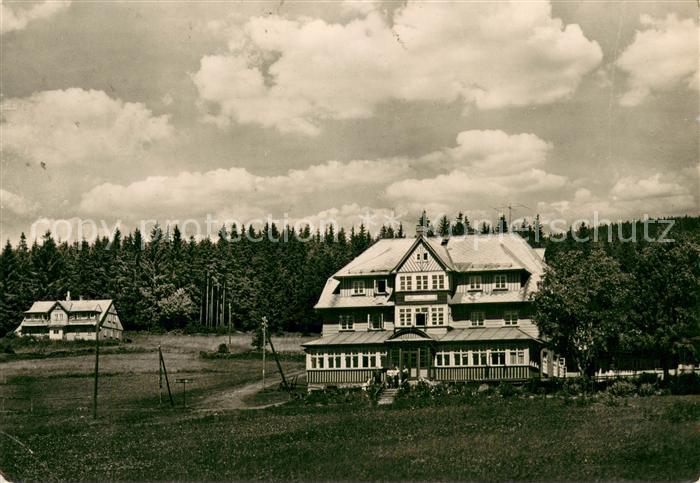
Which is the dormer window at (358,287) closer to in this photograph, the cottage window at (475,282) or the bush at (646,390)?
the cottage window at (475,282)

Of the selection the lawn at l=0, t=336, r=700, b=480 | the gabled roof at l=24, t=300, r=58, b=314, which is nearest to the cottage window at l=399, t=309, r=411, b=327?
the lawn at l=0, t=336, r=700, b=480

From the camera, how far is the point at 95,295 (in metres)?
137

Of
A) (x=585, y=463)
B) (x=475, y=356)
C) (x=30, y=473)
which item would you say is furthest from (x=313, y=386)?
(x=585, y=463)

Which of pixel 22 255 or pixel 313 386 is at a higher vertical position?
pixel 22 255

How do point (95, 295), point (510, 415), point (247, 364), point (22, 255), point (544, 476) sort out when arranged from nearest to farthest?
point (544, 476)
point (510, 415)
point (247, 364)
point (95, 295)
point (22, 255)

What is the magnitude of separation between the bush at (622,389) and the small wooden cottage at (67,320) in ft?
288

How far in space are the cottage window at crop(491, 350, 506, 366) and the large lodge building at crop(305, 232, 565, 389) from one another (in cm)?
7

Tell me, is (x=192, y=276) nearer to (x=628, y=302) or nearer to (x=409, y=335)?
(x=409, y=335)

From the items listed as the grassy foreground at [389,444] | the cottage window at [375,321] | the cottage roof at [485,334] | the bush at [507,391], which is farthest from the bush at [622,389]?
the cottage window at [375,321]

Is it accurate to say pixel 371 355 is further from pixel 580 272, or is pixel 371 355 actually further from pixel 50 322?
pixel 50 322

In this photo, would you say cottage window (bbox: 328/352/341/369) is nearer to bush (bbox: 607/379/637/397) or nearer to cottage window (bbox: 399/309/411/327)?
cottage window (bbox: 399/309/411/327)

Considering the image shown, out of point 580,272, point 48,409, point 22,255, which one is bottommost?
point 48,409

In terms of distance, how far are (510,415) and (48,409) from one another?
107 feet

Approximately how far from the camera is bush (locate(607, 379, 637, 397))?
49.1 metres
